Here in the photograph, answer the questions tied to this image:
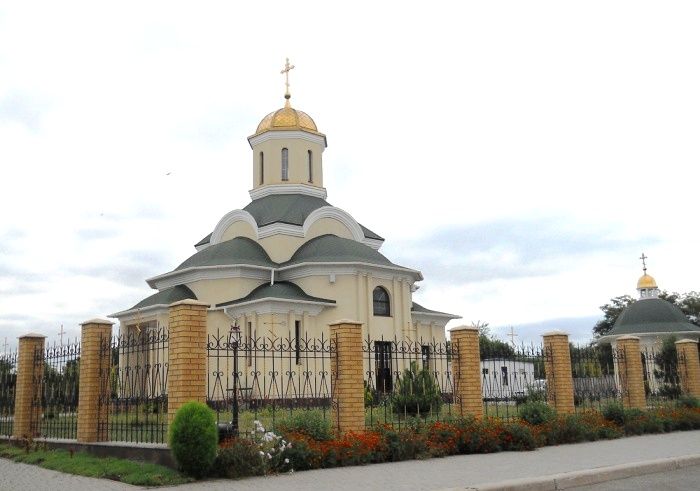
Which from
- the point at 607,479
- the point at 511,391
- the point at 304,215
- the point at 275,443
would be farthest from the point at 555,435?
the point at 304,215

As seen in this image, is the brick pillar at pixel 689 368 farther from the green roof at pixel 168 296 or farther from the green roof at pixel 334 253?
the green roof at pixel 168 296

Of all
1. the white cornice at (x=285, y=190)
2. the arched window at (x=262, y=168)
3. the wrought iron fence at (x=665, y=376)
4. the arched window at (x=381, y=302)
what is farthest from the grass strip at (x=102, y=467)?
the arched window at (x=262, y=168)

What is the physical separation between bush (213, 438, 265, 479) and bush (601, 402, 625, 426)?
919 centimetres

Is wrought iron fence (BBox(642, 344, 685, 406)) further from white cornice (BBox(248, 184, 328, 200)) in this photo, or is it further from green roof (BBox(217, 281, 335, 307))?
white cornice (BBox(248, 184, 328, 200))

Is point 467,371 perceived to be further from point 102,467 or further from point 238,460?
point 102,467

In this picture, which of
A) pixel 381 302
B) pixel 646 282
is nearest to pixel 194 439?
pixel 381 302

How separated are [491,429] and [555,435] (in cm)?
179

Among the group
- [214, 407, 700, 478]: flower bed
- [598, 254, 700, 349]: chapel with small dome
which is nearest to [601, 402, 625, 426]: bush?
[214, 407, 700, 478]: flower bed

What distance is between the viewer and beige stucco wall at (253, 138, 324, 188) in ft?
104

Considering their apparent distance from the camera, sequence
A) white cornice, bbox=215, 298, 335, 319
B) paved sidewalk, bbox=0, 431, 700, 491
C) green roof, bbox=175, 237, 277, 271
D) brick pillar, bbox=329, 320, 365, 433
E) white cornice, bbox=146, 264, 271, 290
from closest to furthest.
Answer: paved sidewalk, bbox=0, 431, 700, 491 → brick pillar, bbox=329, 320, 365, 433 → white cornice, bbox=215, 298, 335, 319 → white cornice, bbox=146, 264, 271, 290 → green roof, bbox=175, 237, 277, 271

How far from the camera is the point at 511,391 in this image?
1695 centimetres

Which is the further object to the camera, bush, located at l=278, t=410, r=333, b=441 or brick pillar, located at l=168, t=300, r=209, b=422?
bush, located at l=278, t=410, r=333, b=441

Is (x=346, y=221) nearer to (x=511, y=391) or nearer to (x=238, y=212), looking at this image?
(x=238, y=212)

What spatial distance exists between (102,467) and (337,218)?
20607 millimetres
